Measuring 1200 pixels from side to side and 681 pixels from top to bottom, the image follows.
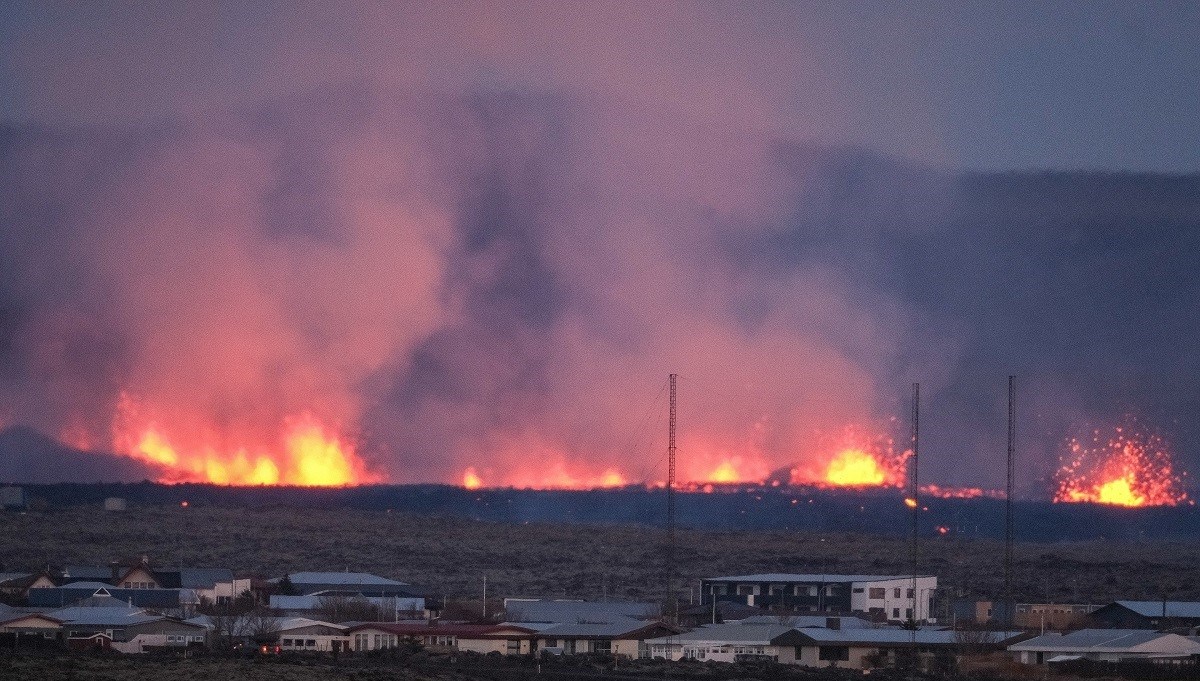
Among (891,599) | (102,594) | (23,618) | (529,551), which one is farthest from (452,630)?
(529,551)

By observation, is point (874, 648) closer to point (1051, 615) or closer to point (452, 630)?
point (452, 630)

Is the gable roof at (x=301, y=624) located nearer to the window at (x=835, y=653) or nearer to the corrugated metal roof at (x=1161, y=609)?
the window at (x=835, y=653)

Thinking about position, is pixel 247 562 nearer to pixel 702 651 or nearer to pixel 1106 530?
pixel 702 651

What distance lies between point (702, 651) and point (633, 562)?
6710 cm

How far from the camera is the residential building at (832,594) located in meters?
107

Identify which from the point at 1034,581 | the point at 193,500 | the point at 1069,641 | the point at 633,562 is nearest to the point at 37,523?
the point at 193,500

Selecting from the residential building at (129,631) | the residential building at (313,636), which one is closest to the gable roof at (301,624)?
the residential building at (313,636)

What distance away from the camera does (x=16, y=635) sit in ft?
272

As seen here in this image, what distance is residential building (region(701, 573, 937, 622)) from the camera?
10662cm

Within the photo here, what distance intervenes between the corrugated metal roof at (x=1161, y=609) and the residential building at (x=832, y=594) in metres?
11.5

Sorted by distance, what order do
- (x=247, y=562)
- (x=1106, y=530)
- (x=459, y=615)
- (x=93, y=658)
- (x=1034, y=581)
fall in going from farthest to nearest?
(x=1106, y=530)
(x=247, y=562)
(x=1034, y=581)
(x=459, y=615)
(x=93, y=658)

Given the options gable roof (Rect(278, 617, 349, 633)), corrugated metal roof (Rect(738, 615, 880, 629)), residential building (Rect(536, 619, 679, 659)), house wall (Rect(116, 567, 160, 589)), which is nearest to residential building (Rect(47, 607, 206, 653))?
gable roof (Rect(278, 617, 349, 633))

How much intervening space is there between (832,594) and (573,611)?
16.7 meters

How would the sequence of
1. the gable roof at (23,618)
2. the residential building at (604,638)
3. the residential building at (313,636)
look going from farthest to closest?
the residential building at (604,638), the residential building at (313,636), the gable roof at (23,618)
